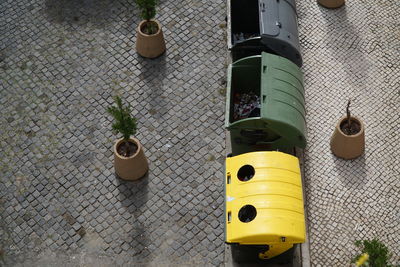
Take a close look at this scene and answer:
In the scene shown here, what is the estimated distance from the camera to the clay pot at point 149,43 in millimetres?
11914

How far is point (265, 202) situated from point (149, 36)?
4667mm

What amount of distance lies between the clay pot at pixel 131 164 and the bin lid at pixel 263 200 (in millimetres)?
1716

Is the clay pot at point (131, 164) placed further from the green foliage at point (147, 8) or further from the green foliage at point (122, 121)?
the green foliage at point (147, 8)

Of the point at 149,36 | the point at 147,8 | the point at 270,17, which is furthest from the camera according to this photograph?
the point at 149,36

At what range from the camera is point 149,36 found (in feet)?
38.9

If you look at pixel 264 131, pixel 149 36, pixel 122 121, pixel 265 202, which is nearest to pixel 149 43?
pixel 149 36

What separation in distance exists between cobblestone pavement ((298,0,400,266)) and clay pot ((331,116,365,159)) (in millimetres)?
156

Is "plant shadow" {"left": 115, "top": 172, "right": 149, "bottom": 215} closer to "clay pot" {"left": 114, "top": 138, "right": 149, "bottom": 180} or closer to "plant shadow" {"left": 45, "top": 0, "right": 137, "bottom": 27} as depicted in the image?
"clay pot" {"left": 114, "top": 138, "right": 149, "bottom": 180}

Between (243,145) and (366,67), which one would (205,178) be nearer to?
(243,145)

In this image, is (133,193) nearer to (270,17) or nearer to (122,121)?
(122,121)

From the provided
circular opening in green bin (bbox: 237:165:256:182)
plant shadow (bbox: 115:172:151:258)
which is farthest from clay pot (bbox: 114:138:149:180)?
circular opening in green bin (bbox: 237:165:256:182)

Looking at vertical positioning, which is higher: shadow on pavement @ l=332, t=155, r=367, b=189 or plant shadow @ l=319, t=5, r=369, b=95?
plant shadow @ l=319, t=5, r=369, b=95

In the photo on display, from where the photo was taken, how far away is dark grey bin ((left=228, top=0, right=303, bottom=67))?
1096 cm

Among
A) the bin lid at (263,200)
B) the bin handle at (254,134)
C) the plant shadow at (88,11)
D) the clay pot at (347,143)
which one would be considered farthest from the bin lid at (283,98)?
the plant shadow at (88,11)
